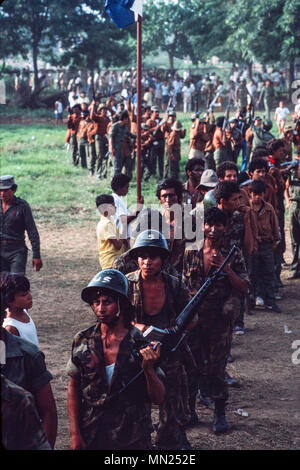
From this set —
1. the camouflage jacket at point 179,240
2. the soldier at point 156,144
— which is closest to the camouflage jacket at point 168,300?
the camouflage jacket at point 179,240

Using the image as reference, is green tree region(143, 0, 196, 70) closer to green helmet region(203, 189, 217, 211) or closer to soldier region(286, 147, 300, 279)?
soldier region(286, 147, 300, 279)

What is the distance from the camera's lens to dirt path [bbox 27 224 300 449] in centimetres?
591

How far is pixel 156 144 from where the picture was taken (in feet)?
65.4

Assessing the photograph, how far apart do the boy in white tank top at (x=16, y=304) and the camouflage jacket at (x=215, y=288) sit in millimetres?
1383

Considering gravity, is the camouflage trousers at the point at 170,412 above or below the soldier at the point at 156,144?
below

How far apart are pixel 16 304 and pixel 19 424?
7.25ft

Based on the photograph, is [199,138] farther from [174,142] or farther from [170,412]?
[170,412]

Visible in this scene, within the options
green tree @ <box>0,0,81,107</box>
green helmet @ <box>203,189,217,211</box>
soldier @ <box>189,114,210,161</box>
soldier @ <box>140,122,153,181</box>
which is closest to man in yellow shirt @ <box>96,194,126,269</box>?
green helmet @ <box>203,189,217,211</box>

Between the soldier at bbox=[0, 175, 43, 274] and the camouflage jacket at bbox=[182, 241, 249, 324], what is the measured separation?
2557 mm

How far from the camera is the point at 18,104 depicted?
126 ft

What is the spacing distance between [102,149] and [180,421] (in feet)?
51.5

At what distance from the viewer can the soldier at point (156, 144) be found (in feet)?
64.4

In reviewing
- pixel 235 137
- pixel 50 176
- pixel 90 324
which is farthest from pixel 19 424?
pixel 50 176

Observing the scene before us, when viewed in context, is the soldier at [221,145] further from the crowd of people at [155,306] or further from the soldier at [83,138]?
the crowd of people at [155,306]
